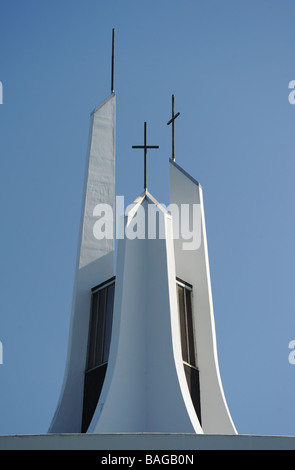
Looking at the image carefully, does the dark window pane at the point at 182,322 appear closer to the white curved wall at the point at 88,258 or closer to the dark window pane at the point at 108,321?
the dark window pane at the point at 108,321

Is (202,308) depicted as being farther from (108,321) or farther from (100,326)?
(100,326)

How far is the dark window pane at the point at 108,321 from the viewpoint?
1543 cm

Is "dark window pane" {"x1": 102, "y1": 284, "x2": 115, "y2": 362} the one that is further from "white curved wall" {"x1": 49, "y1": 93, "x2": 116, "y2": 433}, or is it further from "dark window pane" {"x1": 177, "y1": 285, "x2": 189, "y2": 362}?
"dark window pane" {"x1": 177, "y1": 285, "x2": 189, "y2": 362}

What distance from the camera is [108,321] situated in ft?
51.7

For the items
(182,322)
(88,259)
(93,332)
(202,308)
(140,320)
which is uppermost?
(88,259)

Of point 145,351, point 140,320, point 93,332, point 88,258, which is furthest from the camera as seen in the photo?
point 88,258

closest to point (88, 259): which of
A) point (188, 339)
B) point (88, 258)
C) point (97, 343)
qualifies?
point (88, 258)

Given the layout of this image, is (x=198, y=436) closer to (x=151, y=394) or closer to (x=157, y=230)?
(x=151, y=394)

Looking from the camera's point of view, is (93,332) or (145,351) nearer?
(145,351)

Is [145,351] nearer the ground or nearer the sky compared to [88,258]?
nearer the ground

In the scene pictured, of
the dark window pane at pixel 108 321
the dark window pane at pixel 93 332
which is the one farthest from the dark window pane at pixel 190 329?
the dark window pane at pixel 93 332

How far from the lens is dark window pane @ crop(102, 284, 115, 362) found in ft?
50.6

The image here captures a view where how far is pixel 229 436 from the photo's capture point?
11.0 m
